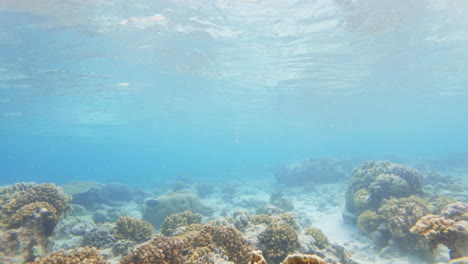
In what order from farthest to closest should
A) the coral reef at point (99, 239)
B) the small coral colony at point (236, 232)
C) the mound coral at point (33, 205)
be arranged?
the coral reef at point (99, 239), the mound coral at point (33, 205), the small coral colony at point (236, 232)

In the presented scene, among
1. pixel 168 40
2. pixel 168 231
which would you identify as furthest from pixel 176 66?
pixel 168 231

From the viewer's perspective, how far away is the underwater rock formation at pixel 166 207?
1484cm

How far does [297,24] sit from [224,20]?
508 centimetres

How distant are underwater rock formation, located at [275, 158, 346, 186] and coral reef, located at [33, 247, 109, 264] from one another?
23.4 m

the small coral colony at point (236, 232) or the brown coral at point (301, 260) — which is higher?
the brown coral at point (301, 260)

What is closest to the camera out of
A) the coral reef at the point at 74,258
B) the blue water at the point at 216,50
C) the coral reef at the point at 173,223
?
the coral reef at the point at 74,258

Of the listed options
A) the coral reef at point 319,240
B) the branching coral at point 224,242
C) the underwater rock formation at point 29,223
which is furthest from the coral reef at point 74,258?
the coral reef at point 319,240

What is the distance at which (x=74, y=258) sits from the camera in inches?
168

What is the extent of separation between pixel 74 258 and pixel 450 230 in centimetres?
736

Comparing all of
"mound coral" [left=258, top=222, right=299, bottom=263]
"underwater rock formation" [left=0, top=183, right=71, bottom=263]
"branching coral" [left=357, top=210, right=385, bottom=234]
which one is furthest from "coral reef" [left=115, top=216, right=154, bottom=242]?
"branching coral" [left=357, top=210, right=385, bottom=234]

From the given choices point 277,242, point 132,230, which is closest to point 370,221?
point 277,242

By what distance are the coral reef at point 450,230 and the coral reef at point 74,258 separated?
6.87 m

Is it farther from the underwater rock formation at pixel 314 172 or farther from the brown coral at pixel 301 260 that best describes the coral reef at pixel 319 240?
the underwater rock formation at pixel 314 172

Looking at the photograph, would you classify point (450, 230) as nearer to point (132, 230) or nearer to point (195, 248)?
point (195, 248)
